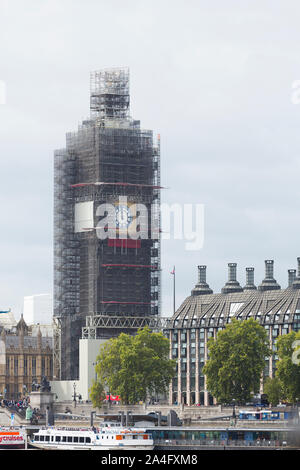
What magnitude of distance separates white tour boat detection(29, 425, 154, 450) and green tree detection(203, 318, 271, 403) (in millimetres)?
26908

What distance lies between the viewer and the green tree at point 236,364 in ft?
547

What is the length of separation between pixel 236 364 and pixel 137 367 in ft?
47.2

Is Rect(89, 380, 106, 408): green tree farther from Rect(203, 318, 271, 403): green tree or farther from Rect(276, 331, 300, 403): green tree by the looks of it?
Rect(276, 331, 300, 403): green tree

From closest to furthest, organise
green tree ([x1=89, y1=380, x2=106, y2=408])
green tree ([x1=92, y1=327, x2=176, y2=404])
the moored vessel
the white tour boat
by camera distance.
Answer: the white tour boat, the moored vessel, green tree ([x1=92, y1=327, x2=176, y2=404]), green tree ([x1=89, y1=380, x2=106, y2=408])

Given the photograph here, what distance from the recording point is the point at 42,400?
180625 millimetres

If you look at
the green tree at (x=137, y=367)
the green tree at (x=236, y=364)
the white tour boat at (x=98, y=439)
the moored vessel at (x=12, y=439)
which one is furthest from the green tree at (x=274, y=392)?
the moored vessel at (x=12, y=439)

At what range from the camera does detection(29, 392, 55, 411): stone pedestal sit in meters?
180

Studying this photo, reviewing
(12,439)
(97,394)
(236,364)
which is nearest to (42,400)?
(97,394)

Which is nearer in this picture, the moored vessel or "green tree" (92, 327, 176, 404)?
the moored vessel

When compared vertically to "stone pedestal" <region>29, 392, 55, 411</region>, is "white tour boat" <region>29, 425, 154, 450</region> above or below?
below

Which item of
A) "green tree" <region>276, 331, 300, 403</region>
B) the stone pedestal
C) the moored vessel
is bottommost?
the moored vessel

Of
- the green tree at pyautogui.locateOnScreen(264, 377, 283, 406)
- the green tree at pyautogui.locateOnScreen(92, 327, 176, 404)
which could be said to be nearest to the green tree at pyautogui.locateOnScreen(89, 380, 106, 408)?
the green tree at pyautogui.locateOnScreen(92, 327, 176, 404)

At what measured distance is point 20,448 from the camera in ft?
473
